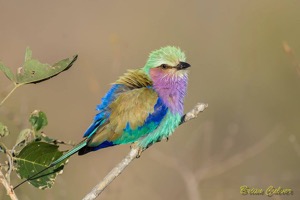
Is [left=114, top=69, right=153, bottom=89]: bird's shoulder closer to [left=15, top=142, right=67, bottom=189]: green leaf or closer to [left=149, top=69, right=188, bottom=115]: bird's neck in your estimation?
[left=149, top=69, right=188, bottom=115]: bird's neck

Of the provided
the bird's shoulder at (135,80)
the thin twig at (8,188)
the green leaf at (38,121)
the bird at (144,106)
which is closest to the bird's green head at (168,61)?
the bird at (144,106)

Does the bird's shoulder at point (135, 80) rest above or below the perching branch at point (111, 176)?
above

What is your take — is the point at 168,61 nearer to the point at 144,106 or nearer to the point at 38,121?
the point at 144,106

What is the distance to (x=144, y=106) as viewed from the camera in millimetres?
4062

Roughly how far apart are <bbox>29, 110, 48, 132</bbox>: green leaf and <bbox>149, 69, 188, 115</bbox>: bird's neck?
154cm

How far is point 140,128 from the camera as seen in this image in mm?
4035

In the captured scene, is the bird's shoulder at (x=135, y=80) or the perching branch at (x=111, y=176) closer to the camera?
the perching branch at (x=111, y=176)

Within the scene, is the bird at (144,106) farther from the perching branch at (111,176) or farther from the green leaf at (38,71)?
the green leaf at (38,71)

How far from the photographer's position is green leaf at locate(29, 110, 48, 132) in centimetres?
274

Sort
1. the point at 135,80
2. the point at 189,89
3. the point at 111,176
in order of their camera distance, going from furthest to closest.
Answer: the point at 189,89 → the point at 135,80 → the point at 111,176

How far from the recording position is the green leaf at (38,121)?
274 centimetres

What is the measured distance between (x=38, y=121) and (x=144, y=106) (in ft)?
4.52

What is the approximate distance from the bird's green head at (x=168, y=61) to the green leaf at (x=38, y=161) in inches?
68.9

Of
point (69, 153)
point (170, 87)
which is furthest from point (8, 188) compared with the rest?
point (170, 87)
